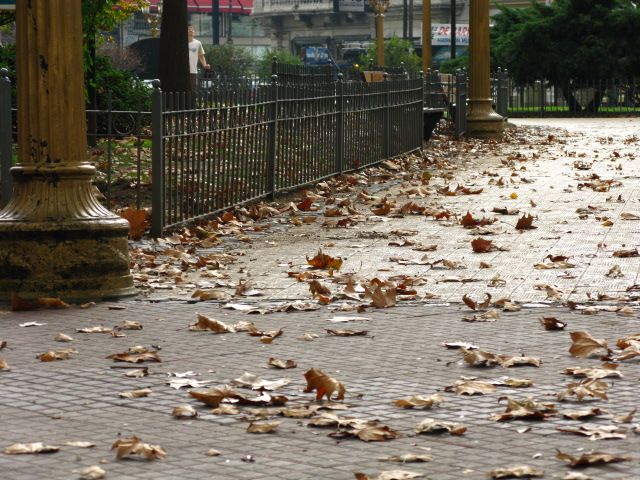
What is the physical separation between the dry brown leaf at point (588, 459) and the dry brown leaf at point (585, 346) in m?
1.80

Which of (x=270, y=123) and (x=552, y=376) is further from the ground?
(x=270, y=123)

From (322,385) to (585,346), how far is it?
4.73ft

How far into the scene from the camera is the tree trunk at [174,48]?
21.0 meters

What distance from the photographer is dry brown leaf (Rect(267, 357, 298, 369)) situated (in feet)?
21.4

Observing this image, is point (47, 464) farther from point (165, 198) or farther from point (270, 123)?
point (270, 123)

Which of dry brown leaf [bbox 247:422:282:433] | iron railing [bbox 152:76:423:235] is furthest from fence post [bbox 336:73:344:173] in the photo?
dry brown leaf [bbox 247:422:282:433]

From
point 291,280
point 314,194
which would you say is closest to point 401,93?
point 314,194

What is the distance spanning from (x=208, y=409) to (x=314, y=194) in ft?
31.2

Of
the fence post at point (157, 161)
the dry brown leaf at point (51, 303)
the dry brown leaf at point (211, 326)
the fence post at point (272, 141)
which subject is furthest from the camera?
the fence post at point (272, 141)

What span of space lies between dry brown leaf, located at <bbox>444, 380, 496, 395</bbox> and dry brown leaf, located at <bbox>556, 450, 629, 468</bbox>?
3.55 ft

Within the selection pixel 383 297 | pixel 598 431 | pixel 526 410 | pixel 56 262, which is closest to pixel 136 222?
pixel 56 262

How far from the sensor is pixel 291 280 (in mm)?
9234

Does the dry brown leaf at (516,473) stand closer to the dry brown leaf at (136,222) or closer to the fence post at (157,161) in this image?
the fence post at (157,161)

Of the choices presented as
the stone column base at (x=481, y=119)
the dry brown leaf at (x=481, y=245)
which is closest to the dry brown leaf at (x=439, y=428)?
the dry brown leaf at (x=481, y=245)
